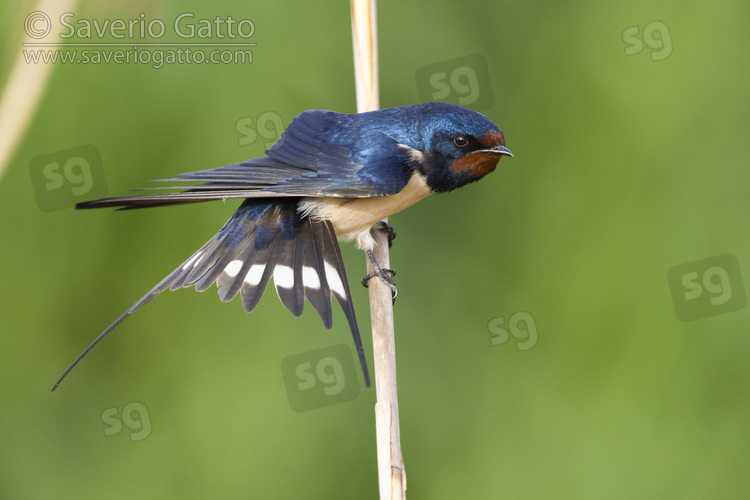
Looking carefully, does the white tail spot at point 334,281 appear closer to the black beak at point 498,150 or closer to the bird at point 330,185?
the bird at point 330,185

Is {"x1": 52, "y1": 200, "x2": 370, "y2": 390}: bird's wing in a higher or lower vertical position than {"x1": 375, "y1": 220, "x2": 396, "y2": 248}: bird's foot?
lower

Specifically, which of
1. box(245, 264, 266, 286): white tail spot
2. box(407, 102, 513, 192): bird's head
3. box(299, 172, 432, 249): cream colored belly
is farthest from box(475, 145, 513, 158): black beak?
box(245, 264, 266, 286): white tail spot

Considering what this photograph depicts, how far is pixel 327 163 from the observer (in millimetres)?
1348

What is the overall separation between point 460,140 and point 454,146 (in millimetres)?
14

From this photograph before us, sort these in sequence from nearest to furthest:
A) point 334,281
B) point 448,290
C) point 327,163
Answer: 1. point 334,281
2. point 327,163
3. point 448,290

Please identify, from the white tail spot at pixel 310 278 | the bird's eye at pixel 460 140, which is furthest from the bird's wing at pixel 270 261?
the bird's eye at pixel 460 140

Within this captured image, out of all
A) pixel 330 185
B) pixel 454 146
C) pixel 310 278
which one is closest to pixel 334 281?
pixel 310 278

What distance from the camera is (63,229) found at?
4.97ft

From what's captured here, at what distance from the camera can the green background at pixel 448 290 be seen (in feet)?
4.77

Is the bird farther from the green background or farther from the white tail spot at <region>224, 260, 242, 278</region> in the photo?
the green background

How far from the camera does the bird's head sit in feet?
4.39

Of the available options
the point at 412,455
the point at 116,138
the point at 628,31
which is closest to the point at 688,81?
the point at 628,31

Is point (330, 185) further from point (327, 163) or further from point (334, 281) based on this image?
point (334, 281)

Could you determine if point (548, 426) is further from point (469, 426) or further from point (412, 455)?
point (412, 455)
